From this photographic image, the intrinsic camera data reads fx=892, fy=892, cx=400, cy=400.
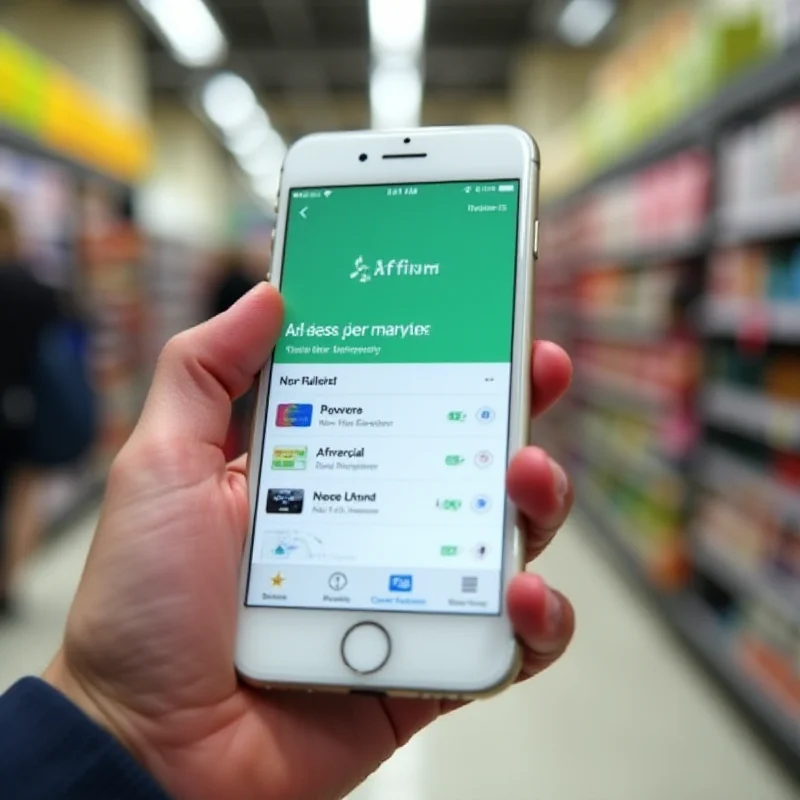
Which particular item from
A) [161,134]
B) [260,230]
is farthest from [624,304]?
[260,230]

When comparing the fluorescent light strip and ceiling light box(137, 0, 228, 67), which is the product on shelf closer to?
the fluorescent light strip

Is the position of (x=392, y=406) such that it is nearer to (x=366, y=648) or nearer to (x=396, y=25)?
(x=366, y=648)

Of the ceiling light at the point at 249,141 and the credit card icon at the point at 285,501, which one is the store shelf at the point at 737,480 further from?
the ceiling light at the point at 249,141

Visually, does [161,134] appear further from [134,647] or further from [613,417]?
[134,647]

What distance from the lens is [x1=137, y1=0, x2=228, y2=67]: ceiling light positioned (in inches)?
294

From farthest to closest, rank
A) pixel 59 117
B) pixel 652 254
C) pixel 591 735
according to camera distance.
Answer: pixel 59 117, pixel 652 254, pixel 591 735

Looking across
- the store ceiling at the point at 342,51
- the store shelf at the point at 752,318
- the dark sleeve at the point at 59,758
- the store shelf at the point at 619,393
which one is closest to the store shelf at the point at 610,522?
the store shelf at the point at 619,393

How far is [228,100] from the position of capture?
1123cm

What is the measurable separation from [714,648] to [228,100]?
32.8 ft

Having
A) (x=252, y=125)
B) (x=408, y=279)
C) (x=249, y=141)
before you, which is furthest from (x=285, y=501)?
(x=249, y=141)

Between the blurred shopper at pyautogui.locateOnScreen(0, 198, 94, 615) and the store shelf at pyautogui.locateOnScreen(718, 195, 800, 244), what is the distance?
91.8 inches

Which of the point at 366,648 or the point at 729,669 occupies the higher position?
the point at 366,648

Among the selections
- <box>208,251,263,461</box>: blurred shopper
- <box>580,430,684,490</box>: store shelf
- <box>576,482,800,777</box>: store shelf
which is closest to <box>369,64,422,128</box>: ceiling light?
<box>208,251,263,461</box>: blurred shopper

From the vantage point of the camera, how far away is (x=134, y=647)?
0.87 m
